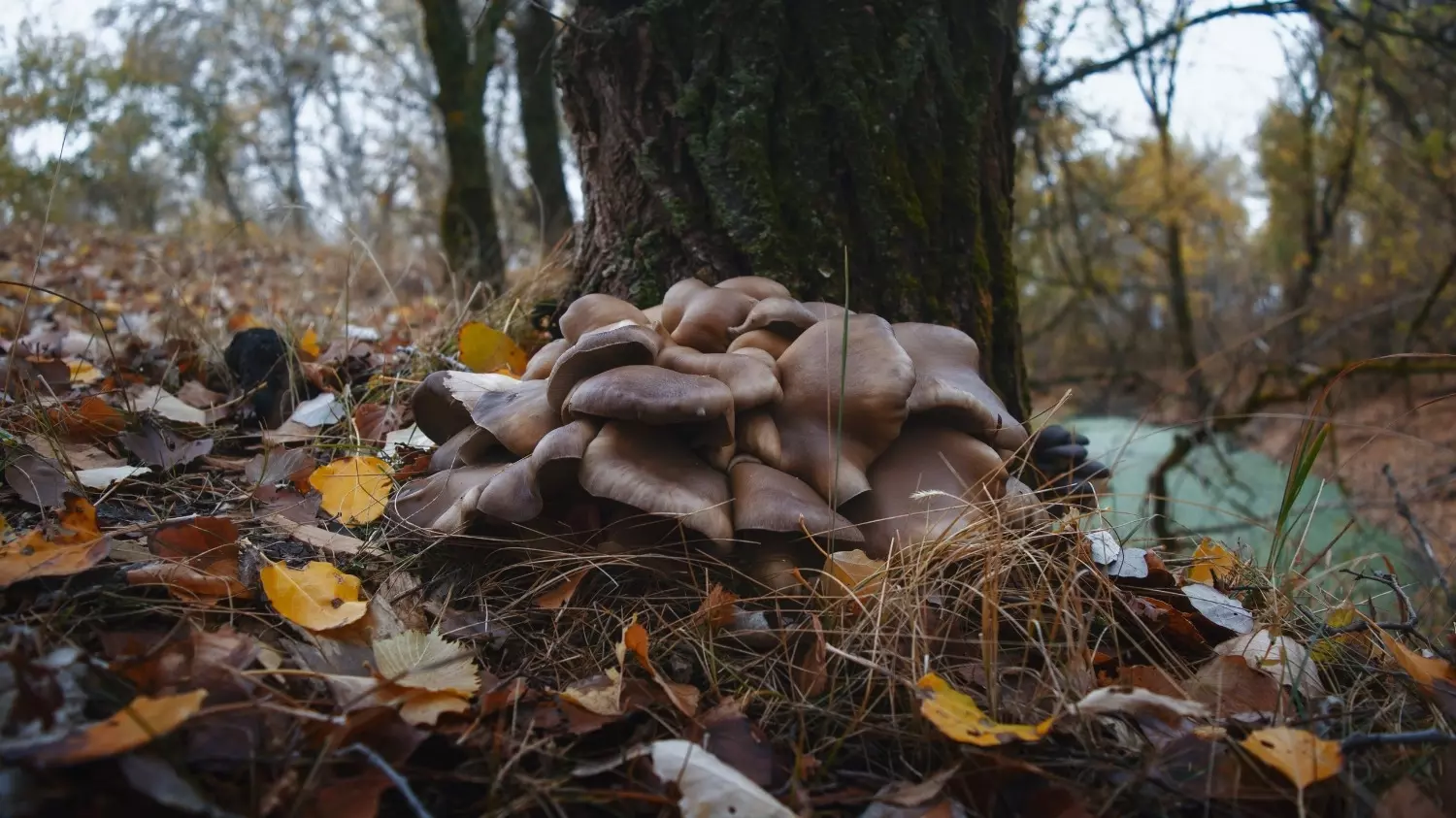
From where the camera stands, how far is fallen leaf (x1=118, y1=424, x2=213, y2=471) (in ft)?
6.22

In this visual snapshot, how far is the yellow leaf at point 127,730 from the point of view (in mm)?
874

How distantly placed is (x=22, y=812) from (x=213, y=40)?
1138 inches

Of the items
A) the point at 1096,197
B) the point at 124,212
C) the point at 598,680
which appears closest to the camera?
the point at 598,680

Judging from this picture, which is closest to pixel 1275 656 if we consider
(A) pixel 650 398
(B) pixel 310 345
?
(A) pixel 650 398

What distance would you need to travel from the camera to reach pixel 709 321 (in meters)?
1.82

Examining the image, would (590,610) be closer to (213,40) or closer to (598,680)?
(598,680)

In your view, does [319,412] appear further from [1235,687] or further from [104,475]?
[1235,687]

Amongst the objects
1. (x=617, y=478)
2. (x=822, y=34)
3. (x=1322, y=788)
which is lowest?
(x=1322, y=788)

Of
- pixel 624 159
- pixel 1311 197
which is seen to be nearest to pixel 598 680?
pixel 624 159

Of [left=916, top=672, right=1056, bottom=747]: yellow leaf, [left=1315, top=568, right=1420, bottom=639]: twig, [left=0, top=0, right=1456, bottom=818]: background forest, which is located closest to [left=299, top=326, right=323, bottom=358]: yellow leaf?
[left=0, top=0, right=1456, bottom=818]: background forest

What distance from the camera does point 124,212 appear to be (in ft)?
35.7

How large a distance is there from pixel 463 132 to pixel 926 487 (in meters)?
5.27

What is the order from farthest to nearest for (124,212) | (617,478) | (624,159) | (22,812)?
(124,212) < (624,159) < (617,478) < (22,812)

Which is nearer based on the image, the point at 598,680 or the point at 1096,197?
the point at 598,680
